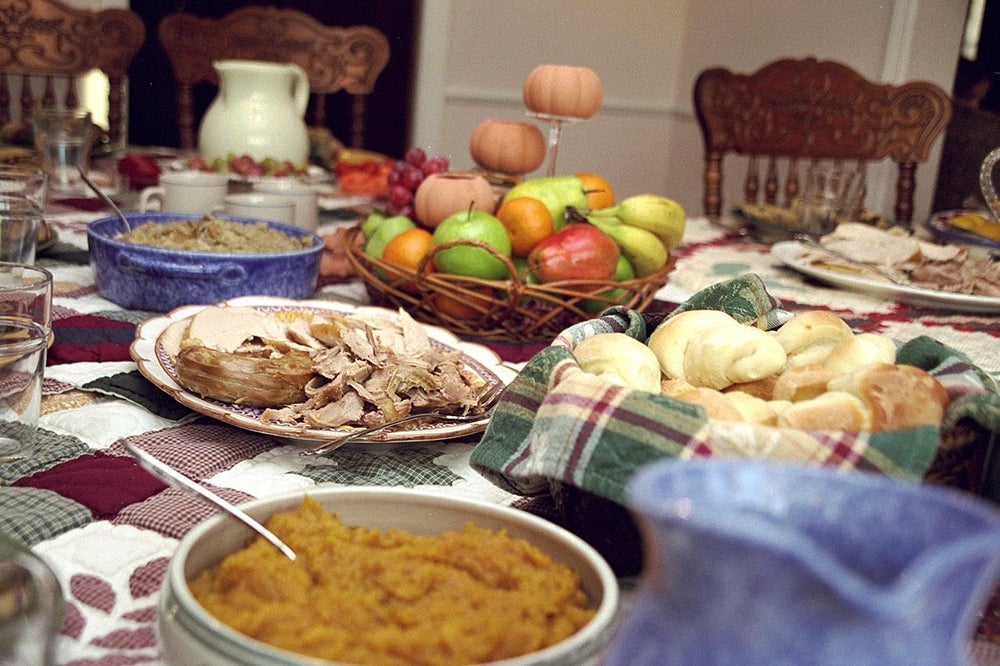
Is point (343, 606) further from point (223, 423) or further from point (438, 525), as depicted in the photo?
point (223, 423)

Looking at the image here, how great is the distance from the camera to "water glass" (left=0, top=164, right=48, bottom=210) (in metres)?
1.23

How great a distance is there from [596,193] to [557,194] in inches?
3.2

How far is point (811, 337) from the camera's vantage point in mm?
682

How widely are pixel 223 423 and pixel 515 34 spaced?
3.50 m

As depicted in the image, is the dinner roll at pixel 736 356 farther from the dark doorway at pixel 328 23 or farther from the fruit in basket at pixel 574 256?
the dark doorway at pixel 328 23

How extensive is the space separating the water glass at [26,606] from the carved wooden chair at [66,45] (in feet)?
6.36

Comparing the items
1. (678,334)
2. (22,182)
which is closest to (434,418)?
(678,334)

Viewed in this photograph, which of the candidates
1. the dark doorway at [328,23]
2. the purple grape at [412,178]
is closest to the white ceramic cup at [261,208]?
the purple grape at [412,178]

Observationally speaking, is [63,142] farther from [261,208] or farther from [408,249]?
[408,249]

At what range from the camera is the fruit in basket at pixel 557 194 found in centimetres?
130

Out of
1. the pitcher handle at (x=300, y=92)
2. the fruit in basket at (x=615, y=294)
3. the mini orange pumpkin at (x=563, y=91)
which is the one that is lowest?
the fruit in basket at (x=615, y=294)

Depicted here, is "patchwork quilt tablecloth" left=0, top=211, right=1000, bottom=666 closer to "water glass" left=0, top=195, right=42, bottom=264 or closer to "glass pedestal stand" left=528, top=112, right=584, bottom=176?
"water glass" left=0, top=195, right=42, bottom=264

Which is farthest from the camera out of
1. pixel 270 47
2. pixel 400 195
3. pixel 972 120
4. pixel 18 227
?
pixel 972 120

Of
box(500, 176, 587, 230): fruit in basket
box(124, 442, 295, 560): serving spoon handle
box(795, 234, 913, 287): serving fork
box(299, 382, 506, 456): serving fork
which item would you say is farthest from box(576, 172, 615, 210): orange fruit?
box(124, 442, 295, 560): serving spoon handle
